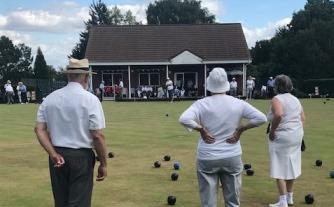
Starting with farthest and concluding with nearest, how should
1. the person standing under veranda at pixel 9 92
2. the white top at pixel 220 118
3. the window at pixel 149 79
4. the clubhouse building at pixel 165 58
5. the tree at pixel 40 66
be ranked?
the tree at pixel 40 66
the window at pixel 149 79
the clubhouse building at pixel 165 58
the person standing under veranda at pixel 9 92
the white top at pixel 220 118

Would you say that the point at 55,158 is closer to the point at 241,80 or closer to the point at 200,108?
the point at 200,108

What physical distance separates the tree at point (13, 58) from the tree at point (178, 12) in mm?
24838

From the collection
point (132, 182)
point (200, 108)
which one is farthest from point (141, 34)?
point (200, 108)

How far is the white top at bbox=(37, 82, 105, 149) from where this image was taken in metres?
5.88

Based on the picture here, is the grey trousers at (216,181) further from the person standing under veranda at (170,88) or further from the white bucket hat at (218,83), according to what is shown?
the person standing under veranda at (170,88)

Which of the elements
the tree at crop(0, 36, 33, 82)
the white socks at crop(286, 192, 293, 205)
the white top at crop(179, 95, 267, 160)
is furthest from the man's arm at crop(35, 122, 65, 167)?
the tree at crop(0, 36, 33, 82)

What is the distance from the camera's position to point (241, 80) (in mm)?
54031

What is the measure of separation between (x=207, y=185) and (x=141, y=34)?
52081mm

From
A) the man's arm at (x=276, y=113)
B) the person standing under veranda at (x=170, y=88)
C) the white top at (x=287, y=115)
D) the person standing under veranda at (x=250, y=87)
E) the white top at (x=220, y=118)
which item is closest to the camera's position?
the white top at (x=220, y=118)

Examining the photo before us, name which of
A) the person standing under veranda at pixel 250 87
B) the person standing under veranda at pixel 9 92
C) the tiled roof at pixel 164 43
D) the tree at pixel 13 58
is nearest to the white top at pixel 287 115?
the person standing under veranda at pixel 250 87

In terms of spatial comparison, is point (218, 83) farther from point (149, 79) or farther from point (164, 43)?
point (164, 43)

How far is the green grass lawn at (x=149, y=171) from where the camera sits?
9.04m

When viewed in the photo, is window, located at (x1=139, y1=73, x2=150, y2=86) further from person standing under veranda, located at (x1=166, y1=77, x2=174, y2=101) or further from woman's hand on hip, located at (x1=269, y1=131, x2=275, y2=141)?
woman's hand on hip, located at (x1=269, y1=131, x2=275, y2=141)

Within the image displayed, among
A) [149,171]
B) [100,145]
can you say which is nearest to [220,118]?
[100,145]
